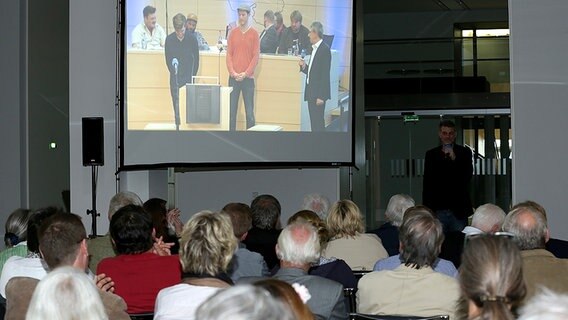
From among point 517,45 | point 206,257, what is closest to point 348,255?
point 206,257

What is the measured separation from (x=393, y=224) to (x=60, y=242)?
3449 mm

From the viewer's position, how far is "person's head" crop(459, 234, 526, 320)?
8.37 ft

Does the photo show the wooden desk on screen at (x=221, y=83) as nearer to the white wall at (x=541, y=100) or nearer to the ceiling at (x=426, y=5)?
the white wall at (x=541, y=100)

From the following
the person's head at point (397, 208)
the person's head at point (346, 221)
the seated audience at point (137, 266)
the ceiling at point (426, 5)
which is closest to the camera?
the seated audience at point (137, 266)

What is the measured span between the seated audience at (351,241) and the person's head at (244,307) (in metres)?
4.15

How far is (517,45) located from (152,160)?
3542 millimetres

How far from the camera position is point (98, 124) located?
885 centimetres

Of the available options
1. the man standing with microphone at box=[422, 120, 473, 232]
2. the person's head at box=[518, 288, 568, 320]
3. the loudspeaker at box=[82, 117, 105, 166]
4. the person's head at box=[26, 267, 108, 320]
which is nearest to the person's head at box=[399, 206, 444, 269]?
the person's head at box=[26, 267, 108, 320]

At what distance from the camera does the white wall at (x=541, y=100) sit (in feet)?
27.9

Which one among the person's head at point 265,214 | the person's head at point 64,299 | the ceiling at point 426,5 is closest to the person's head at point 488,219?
the person's head at point 265,214

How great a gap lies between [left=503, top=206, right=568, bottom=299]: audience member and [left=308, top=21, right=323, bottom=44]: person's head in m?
5.47

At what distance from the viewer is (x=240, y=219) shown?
6.24m

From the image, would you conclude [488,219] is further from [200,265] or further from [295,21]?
[295,21]

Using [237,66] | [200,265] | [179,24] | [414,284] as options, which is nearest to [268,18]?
[237,66]
